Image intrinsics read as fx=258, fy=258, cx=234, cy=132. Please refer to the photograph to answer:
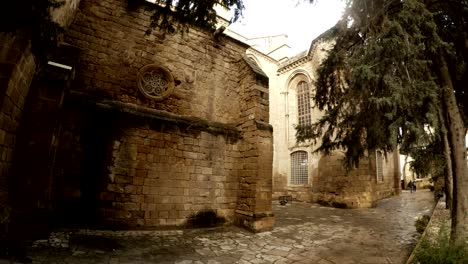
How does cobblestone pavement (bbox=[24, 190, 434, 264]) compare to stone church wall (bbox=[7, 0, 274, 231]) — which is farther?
stone church wall (bbox=[7, 0, 274, 231])

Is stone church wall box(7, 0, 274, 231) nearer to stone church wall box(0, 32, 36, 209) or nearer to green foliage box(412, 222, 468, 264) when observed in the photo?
stone church wall box(0, 32, 36, 209)

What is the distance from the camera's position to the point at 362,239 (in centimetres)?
584

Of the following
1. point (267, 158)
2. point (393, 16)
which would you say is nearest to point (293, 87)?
point (267, 158)

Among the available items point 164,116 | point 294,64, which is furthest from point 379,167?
point 164,116

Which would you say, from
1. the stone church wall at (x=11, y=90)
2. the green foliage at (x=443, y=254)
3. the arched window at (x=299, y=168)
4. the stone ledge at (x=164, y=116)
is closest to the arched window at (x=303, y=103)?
the arched window at (x=299, y=168)

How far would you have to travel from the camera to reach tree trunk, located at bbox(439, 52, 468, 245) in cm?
450

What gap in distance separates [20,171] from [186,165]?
3474 mm

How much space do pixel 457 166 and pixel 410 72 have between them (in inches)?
76.3

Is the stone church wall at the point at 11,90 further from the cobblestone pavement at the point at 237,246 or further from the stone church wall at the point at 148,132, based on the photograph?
the cobblestone pavement at the point at 237,246

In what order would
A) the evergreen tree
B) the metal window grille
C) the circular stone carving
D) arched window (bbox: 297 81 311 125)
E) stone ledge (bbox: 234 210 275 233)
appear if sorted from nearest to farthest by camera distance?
the evergreen tree, stone ledge (bbox: 234 210 275 233), the circular stone carving, the metal window grille, arched window (bbox: 297 81 311 125)

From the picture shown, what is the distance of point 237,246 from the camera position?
517 centimetres

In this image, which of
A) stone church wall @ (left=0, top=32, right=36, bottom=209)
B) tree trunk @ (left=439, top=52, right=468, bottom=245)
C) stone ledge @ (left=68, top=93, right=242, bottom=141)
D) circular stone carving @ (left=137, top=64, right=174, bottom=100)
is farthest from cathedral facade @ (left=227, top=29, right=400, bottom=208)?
stone church wall @ (left=0, top=32, right=36, bottom=209)

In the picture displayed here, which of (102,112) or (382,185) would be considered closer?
(102,112)

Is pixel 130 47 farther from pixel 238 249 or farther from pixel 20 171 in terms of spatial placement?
pixel 238 249
